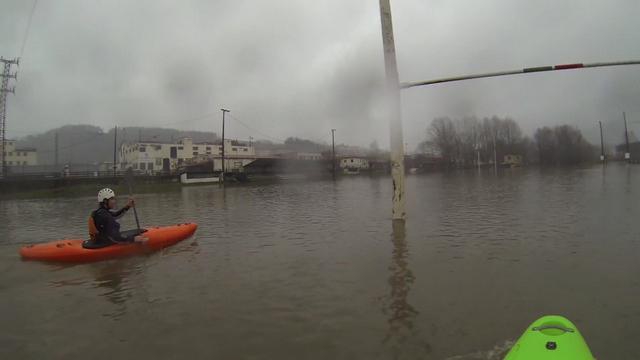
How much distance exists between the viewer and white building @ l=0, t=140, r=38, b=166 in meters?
89.9

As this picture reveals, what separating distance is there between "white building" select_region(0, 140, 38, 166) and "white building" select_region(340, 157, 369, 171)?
78.5m

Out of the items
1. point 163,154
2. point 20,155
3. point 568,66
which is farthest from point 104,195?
point 20,155

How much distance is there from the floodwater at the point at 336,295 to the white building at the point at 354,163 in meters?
81.6

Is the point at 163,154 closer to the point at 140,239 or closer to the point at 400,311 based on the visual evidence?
the point at 140,239

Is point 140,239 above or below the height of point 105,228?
below

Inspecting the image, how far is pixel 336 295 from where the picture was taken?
5.96 meters

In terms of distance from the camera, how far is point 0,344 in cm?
466

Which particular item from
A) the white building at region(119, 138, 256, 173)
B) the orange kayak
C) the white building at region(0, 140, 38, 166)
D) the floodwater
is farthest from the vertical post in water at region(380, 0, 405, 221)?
the white building at region(0, 140, 38, 166)

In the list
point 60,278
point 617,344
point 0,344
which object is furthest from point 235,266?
point 617,344

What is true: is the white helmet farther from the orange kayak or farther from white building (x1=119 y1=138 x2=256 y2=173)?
white building (x1=119 y1=138 x2=256 y2=173)

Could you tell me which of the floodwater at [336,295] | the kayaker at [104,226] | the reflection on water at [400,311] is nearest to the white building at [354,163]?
the floodwater at [336,295]

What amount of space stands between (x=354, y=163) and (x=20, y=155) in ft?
279

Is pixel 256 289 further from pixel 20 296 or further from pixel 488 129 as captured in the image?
pixel 488 129

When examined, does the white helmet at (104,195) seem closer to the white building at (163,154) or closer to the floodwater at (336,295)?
the floodwater at (336,295)
